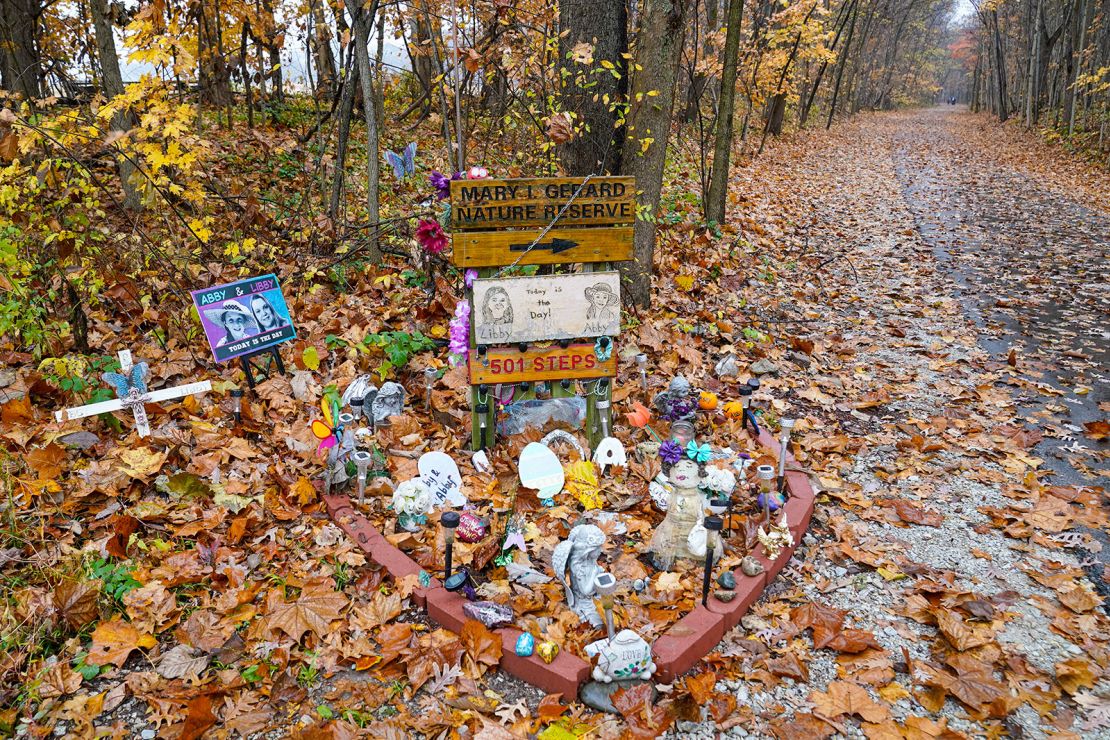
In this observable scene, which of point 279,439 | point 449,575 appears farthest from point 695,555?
point 279,439

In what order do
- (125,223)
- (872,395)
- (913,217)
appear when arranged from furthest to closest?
(913,217)
(125,223)
(872,395)

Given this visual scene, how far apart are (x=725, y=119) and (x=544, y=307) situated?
784 centimetres

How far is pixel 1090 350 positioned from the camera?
723 cm

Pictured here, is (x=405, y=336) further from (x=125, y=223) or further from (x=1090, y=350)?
(x=1090, y=350)

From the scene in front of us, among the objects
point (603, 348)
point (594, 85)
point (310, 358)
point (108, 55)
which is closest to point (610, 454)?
point (603, 348)

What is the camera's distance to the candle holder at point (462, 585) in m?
3.44

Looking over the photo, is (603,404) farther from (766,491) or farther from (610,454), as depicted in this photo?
(766,491)

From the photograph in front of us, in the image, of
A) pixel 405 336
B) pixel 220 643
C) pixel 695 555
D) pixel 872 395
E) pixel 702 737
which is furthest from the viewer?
pixel 872 395

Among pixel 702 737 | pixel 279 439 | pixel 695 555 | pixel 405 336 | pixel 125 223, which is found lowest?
pixel 702 737

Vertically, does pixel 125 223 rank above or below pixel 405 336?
above

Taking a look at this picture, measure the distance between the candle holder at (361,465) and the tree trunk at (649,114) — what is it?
378cm

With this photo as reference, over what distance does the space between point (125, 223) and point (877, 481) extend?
7767 millimetres

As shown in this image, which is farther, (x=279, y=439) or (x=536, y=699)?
(x=279, y=439)

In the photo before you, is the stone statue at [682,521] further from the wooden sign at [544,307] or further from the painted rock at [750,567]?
the wooden sign at [544,307]
